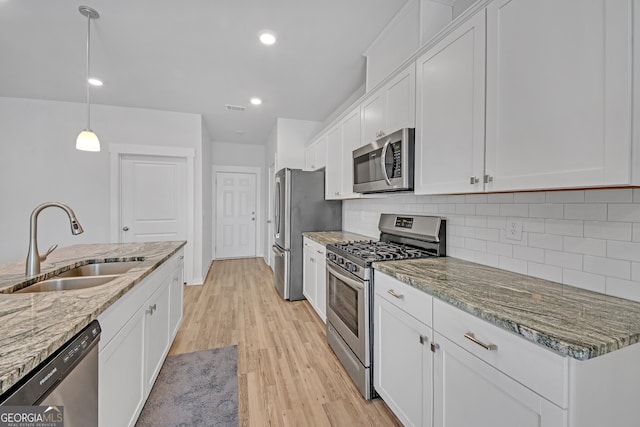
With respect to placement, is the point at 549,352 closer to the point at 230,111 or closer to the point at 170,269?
the point at 170,269

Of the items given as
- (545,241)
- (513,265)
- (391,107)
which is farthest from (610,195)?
(391,107)

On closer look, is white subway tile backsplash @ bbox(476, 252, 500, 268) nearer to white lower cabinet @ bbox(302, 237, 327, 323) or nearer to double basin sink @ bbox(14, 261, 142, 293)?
white lower cabinet @ bbox(302, 237, 327, 323)

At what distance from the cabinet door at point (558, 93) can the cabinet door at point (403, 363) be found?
802 mm

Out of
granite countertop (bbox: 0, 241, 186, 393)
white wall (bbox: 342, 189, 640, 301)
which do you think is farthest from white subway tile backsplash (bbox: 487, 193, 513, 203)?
granite countertop (bbox: 0, 241, 186, 393)

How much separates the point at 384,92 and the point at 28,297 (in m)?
2.37

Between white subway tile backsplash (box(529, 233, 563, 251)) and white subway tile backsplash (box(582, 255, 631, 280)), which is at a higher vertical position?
white subway tile backsplash (box(529, 233, 563, 251))

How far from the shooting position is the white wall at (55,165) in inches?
145

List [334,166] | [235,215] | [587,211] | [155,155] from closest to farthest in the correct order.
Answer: [587,211] → [334,166] → [155,155] → [235,215]

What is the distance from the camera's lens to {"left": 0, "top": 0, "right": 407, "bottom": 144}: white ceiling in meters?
2.02

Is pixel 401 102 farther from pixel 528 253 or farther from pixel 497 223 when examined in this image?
pixel 528 253

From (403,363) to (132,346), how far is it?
4.62ft

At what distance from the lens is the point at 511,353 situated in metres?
0.89

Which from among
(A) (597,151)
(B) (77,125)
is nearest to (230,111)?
(B) (77,125)

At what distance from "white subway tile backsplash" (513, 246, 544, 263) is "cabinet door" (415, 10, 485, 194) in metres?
0.43
